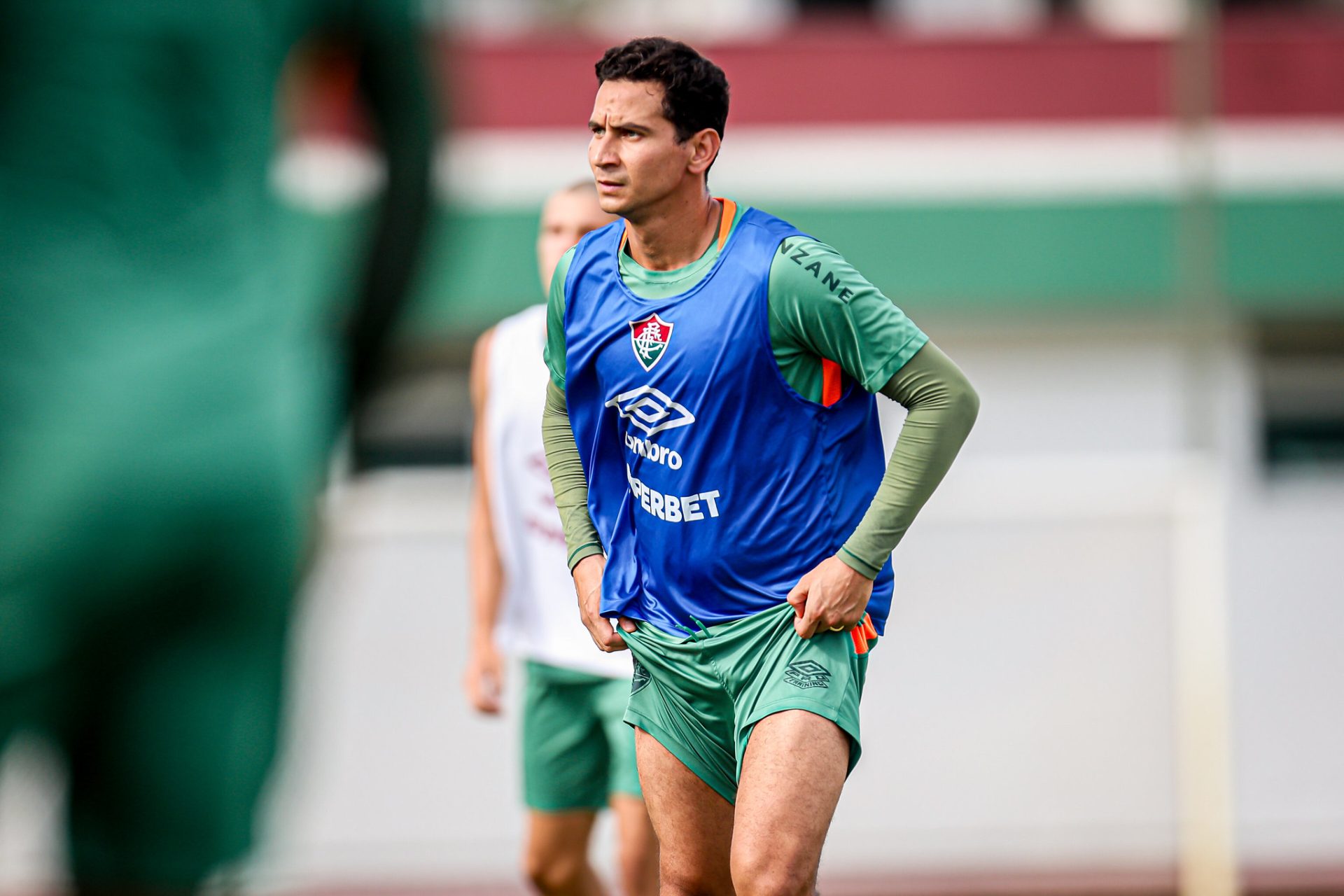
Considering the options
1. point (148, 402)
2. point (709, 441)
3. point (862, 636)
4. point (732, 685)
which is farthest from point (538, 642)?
point (148, 402)

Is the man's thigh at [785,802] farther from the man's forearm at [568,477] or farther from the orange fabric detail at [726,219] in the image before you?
the orange fabric detail at [726,219]

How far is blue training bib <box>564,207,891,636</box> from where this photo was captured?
2805 mm

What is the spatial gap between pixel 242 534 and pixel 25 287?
32 centimetres

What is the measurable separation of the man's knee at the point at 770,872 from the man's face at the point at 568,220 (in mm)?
1773

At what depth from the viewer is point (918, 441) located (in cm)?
273

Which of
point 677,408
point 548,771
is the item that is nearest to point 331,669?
point 548,771

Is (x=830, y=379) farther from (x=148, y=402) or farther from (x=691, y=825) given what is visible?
(x=148, y=402)

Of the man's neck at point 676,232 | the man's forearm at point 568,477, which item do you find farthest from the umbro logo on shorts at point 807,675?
the man's neck at point 676,232

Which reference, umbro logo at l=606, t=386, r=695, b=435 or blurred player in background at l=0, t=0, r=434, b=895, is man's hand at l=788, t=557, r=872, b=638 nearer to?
umbro logo at l=606, t=386, r=695, b=435

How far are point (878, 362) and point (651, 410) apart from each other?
0.40 metres

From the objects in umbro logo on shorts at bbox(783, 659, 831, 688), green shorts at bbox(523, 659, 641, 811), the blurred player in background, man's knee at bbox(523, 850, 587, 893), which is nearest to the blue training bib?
umbro logo on shorts at bbox(783, 659, 831, 688)

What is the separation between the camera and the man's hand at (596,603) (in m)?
3.05

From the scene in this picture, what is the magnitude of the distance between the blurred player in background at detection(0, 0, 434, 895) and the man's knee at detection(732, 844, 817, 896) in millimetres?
1217

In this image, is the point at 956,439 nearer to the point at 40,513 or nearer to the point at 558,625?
the point at 40,513
